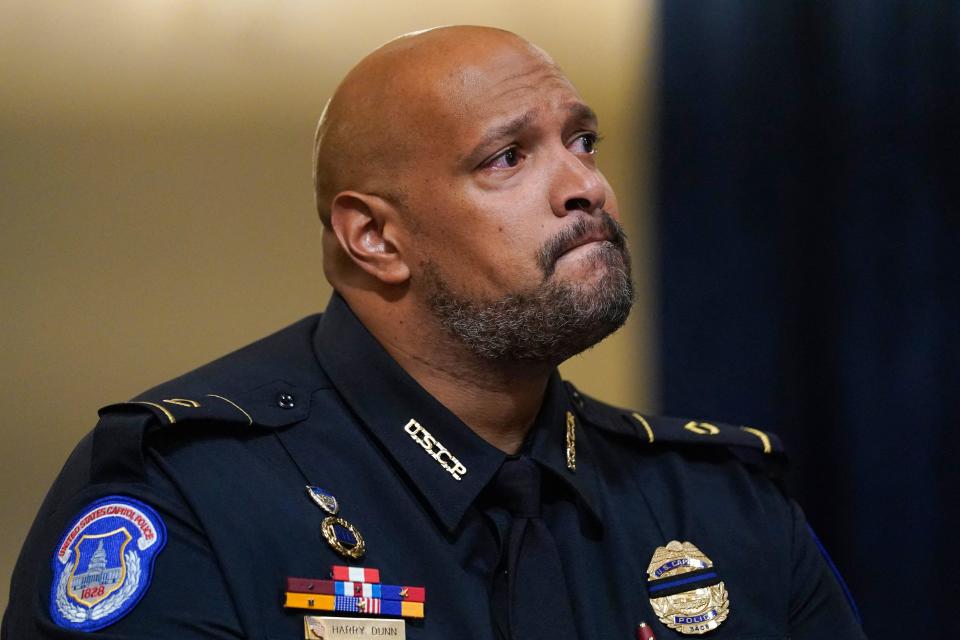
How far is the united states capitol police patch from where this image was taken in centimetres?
128

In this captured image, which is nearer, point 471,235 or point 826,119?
point 471,235

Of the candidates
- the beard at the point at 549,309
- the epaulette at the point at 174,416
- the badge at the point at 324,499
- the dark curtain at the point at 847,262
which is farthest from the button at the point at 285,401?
the dark curtain at the point at 847,262

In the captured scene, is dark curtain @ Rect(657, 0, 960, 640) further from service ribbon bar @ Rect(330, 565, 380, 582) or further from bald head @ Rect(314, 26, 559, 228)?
service ribbon bar @ Rect(330, 565, 380, 582)

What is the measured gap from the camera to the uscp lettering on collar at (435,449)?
5.12 feet

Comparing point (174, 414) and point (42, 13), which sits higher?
point (42, 13)

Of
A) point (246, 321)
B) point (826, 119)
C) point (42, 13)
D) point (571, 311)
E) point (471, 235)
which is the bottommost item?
point (571, 311)

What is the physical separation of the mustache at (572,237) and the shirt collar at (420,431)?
0.24 metres

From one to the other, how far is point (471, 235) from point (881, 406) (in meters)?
1.34

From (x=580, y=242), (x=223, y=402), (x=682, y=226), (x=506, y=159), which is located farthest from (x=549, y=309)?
(x=682, y=226)

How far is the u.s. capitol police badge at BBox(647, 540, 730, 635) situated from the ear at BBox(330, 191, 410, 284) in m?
0.55

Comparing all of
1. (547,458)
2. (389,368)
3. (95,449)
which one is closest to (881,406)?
(547,458)

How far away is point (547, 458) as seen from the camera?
1.63 metres

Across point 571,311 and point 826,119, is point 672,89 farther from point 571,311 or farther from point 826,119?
point 571,311

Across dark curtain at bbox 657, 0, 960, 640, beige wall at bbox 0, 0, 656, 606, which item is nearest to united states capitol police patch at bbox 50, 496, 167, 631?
beige wall at bbox 0, 0, 656, 606
